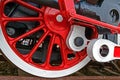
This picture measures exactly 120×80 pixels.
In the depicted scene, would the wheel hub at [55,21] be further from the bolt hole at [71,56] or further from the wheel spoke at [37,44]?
the bolt hole at [71,56]

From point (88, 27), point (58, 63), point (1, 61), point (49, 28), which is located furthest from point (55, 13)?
point (1, 61)

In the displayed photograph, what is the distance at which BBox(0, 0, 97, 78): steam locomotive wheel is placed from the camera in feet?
6.66

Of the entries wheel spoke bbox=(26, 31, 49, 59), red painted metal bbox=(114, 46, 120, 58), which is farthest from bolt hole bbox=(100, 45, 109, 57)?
wheel spoke bbox=(26, 31, 49, 59)

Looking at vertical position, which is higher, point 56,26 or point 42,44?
point 56,26

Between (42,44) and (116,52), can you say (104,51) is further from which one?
(42,44)

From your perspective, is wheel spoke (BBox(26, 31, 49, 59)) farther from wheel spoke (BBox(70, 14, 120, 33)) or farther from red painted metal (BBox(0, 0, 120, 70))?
wheel spoke (BBox(70, 14, 120, 33))

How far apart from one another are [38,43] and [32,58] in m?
0.13

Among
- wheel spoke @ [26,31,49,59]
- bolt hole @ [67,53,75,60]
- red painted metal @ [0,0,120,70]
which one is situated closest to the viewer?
red painted metal @ [0,0,120,70]

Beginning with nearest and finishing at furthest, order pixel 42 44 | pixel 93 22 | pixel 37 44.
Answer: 1. pixel 93 22
2. pixel 37 44
3. pixel 42 44

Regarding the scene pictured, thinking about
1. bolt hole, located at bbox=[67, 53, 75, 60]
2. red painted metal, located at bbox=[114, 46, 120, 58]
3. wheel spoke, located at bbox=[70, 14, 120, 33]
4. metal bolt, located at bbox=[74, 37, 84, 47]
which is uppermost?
wheel spoke, located at bbox=[70, 14, 120, 33]

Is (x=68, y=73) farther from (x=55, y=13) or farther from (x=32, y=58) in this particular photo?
(x=55, y=13)

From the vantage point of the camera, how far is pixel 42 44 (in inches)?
86.8

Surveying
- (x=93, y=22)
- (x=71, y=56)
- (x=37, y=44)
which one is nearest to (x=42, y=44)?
(x=37, y=44)

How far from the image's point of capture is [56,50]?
7.36 ft
